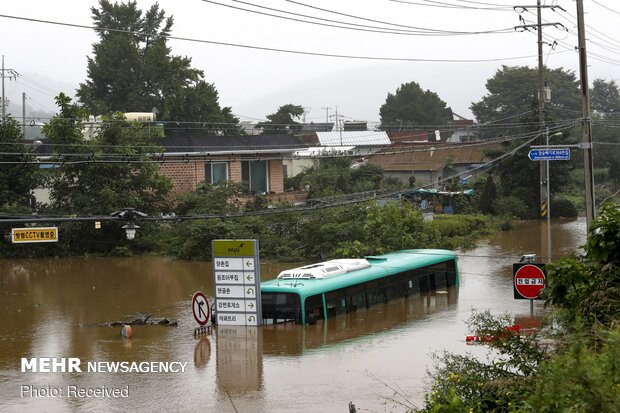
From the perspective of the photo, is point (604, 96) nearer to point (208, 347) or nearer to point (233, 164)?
point (233, 164)

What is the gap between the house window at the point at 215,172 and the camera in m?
49.1

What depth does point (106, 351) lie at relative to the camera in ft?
76.9

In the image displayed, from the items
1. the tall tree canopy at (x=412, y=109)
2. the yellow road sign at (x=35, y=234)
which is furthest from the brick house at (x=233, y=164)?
the tall tree canopy at (x=412, y=109)

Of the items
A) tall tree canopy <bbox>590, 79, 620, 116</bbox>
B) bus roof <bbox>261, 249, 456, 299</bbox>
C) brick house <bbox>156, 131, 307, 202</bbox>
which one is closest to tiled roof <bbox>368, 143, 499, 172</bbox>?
brick house <bbox>156, 131, 307, 202</bbox>

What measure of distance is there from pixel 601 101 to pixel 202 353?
4387 inches

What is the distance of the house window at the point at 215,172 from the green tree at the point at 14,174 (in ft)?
30.2

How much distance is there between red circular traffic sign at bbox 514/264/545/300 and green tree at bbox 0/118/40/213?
30.7 m

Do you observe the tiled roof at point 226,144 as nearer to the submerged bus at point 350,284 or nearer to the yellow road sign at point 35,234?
the submerged bus at point 350,284

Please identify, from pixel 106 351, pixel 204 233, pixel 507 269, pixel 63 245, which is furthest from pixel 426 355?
pixel 63 245

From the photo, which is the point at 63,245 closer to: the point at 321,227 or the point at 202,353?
the point at 321,227

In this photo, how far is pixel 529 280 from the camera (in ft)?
57.1

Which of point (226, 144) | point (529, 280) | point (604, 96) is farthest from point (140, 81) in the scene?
point (604, 96)

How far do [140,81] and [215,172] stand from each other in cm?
2987

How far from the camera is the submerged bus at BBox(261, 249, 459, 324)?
25.1 m
